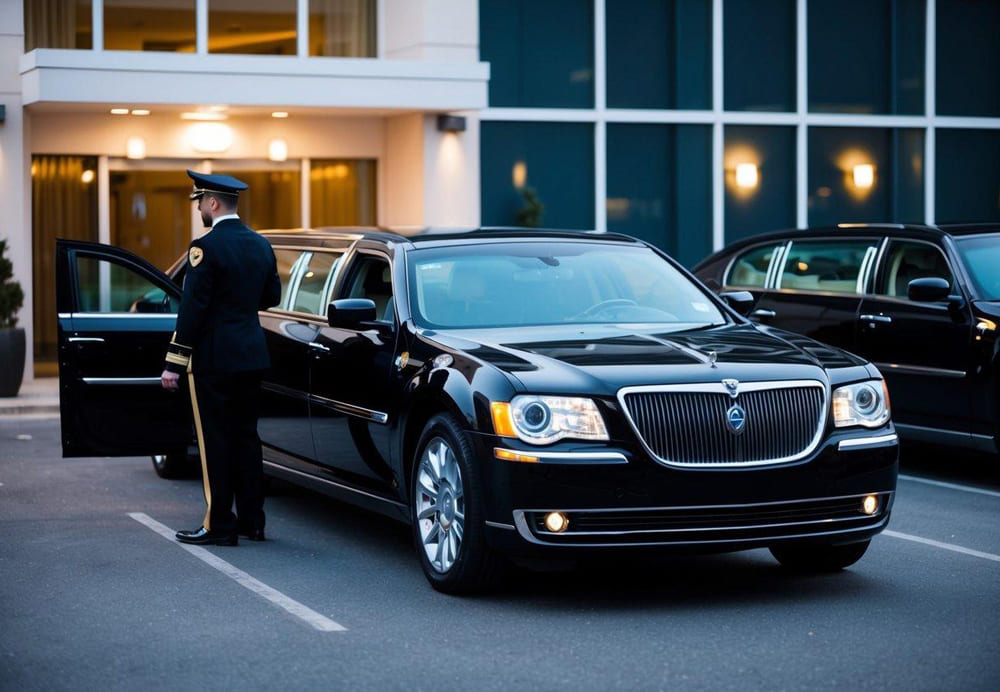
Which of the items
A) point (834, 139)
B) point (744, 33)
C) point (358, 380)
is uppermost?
point (744, 33)

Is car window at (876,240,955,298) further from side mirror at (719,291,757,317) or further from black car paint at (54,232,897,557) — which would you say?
black car paint at (54,232,897,557)

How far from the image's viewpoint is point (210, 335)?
8227mm

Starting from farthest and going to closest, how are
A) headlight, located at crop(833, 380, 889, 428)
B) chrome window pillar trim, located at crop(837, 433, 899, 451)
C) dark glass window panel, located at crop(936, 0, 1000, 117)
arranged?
dark glass window panel, located at crop(936, 0, 1000, 117), headlight, located at crop(833, 380, 889, 428), chrome window pillar trim, located at crop(837, 433, 899, 451)

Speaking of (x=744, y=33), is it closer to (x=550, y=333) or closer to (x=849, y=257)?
(x=849, y=257)

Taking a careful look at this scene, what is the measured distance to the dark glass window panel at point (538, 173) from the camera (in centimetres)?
2069

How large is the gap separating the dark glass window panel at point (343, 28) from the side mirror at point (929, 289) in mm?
11546

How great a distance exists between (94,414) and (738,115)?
542 inches

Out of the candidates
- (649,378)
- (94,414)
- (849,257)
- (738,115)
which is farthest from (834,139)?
(649,378)

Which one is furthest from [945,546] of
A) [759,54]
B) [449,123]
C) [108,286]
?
[759,54]

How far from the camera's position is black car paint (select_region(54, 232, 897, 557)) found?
6.52 m

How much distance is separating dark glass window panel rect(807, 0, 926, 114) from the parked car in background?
10.3m

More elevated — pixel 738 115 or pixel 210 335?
pixel 738 115

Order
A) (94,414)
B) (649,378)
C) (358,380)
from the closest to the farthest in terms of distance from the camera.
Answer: (649,378) < (358,380) < (94,414)

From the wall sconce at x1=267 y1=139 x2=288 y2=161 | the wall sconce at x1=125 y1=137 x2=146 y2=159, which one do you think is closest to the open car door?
the wall sconce at x1=125 y1=137 x2=146 y2=159
